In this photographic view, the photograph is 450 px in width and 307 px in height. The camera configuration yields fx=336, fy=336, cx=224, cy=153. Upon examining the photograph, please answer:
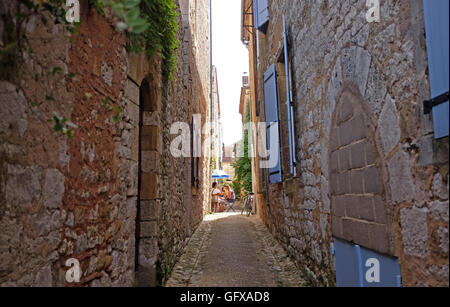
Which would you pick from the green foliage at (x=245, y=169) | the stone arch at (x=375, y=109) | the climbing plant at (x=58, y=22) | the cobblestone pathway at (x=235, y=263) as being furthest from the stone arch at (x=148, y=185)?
the green foliage at (x=245, y=169)

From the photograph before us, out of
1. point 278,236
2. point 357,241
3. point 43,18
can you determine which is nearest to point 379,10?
point 357,241

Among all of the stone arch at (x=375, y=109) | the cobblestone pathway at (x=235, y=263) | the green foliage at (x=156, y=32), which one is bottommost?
the cobblestone pathway at (x=235, y=263)

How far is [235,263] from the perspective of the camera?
469cm

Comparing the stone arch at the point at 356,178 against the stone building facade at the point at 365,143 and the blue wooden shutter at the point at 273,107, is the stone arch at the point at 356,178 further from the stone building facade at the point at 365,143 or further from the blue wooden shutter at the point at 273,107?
the blue wooden shutter at the point at 273,107

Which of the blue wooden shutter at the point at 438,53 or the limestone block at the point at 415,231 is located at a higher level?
the blue wooden shutter at the point at 438,53

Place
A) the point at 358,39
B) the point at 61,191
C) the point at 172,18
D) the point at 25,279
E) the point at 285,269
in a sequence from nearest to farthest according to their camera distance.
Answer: the point at 25,279
the point at 61,191
the point at 358,39
the point at 172,18
the point at 285,269

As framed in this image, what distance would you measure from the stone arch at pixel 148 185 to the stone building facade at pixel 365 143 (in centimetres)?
171

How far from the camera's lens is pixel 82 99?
202cm

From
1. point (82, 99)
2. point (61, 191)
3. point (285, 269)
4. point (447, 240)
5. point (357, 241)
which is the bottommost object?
point (285, 269)

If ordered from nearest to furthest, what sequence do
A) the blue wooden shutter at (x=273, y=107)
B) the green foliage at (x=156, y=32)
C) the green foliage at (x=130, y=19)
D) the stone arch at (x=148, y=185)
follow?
the green foliage at (x=130, y=19), the green foliage at (x=156, y=32), the stone arch at (x=148, y=185), the blue wooden shutter at (x=273, y=107)

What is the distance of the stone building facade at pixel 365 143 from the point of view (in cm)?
168

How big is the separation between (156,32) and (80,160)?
175cm

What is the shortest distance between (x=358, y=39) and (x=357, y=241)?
1.50 metres
